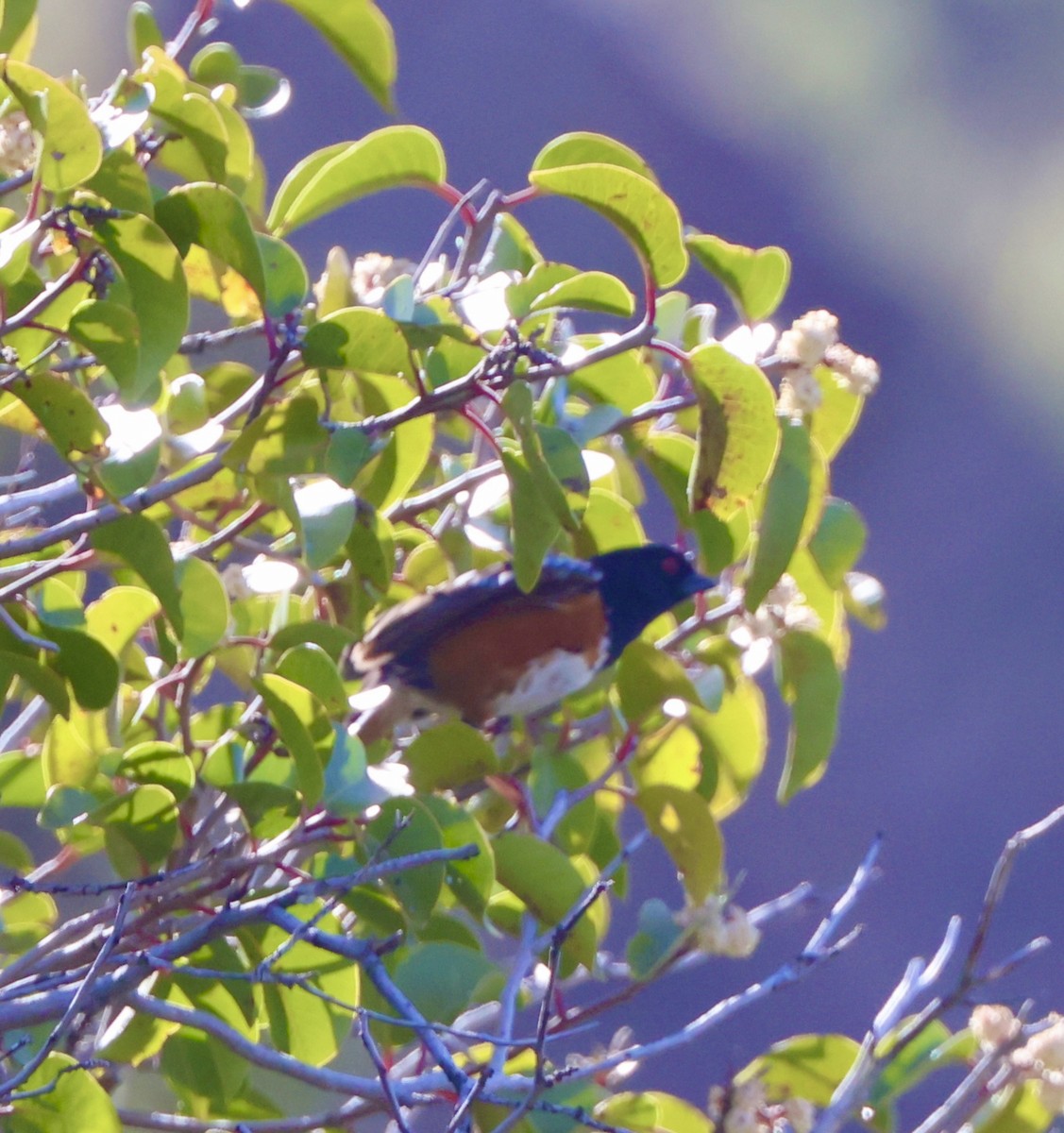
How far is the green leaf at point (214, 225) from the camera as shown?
1.23m

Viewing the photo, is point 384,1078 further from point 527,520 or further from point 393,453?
point 393,453

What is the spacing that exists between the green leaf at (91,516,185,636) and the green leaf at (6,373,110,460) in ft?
0.28

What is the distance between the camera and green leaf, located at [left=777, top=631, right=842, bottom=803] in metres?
1.61

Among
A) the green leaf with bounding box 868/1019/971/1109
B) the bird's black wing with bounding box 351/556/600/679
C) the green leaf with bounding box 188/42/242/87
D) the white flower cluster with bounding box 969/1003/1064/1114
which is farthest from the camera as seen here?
the bird's black wing with bounding box 351/556/600/679

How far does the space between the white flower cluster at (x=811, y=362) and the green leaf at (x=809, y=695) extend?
278 millimetres

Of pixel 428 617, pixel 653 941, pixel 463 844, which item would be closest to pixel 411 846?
pixel 463 844

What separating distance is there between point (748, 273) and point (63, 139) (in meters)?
0.70

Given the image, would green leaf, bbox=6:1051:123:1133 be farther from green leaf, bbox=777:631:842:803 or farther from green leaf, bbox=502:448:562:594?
green leaf, bbox=777:631:842:803

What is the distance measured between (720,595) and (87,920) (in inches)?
35.7

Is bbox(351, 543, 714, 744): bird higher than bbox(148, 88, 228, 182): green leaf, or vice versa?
bbox(148, 88, 228, 182): green leaf

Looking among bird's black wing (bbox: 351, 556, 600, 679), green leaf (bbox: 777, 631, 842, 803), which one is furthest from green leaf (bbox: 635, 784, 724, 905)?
bird's black wing (bbox: 351, 556, 600, 679)

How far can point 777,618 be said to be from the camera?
1657 mm

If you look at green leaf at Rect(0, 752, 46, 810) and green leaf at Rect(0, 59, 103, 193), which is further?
green leaf at Rect(0, 752, 46, 810)

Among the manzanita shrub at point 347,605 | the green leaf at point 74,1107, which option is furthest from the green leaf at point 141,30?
the green leaf at point 74,1107
